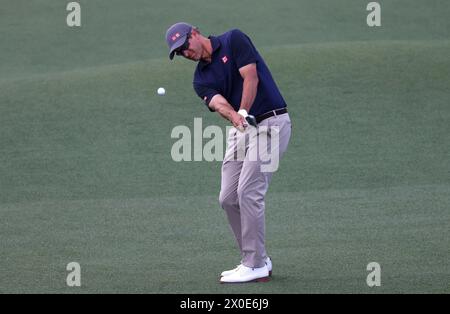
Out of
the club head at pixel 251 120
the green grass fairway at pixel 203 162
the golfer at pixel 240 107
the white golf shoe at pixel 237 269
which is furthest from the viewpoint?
the green grass fairway at pixel 203 162

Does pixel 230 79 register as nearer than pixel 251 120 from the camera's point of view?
No

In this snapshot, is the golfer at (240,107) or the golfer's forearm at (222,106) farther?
the golfer at (240,107)

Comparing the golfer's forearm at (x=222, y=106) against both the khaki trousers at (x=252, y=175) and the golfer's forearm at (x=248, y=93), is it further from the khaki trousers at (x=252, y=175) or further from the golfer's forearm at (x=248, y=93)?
the khaki trousers at (x=252, y=175)

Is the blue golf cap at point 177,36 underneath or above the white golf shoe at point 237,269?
above

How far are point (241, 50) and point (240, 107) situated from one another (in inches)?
17.7

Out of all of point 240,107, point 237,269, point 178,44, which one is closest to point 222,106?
point 240,107

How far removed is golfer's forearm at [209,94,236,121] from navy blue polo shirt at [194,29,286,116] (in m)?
0.07

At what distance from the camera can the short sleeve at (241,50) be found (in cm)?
679

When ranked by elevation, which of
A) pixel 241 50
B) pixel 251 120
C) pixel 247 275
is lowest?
pixel 247 275

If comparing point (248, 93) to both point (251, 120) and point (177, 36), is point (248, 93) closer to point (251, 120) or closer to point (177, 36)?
point (251, 120)

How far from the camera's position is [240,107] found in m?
6.76

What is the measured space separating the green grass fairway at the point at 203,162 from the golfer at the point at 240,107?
0.33 m

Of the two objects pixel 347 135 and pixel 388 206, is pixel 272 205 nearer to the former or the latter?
pixel 388 206

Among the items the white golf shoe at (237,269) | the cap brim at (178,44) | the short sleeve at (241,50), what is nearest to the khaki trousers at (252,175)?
the white golf shoe at (237,269)
